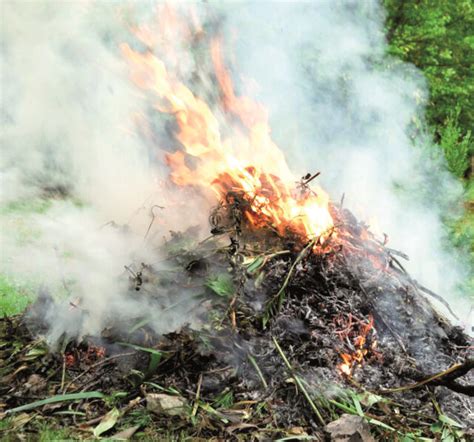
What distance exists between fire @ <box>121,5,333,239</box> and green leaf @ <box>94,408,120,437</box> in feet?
6.06

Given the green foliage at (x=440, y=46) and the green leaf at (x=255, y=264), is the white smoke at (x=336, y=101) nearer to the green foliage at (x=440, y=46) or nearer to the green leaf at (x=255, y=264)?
the green foliage at (x=440, y=46)

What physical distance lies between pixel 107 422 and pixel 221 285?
1.15 meters

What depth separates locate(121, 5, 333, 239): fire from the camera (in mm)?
4406

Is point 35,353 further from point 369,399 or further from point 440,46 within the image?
point 440,46

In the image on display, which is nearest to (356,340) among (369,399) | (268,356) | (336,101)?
(369,399)

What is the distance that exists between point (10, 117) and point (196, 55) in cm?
335

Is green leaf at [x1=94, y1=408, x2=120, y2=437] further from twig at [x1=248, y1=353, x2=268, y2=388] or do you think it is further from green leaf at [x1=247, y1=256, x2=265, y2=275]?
green leaf at [x1=247, y1=256, x2=265, y2=275]

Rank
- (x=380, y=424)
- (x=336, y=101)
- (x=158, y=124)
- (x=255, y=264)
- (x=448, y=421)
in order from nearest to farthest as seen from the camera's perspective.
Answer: (x=380, y=424) < (x=448, y=421) < (x=255, y=264) < (x=158, y=124) < (x=336, y=101)

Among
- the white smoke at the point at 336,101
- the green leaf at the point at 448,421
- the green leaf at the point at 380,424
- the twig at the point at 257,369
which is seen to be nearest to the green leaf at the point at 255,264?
the twig at the point at 257,369

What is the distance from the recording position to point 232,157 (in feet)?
15.6

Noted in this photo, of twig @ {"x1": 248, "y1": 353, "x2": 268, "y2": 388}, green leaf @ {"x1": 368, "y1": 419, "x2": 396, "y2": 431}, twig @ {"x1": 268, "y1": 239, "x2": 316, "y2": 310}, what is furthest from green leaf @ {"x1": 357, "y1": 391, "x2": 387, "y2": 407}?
twig @ {"x1": 268, "y1": 239, "x2": 316, "y2": 310}

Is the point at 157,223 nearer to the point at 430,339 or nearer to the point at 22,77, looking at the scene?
the point at 430,339

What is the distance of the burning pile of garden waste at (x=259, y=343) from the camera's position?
3.11 meters

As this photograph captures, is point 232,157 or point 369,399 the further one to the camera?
point 232,157
